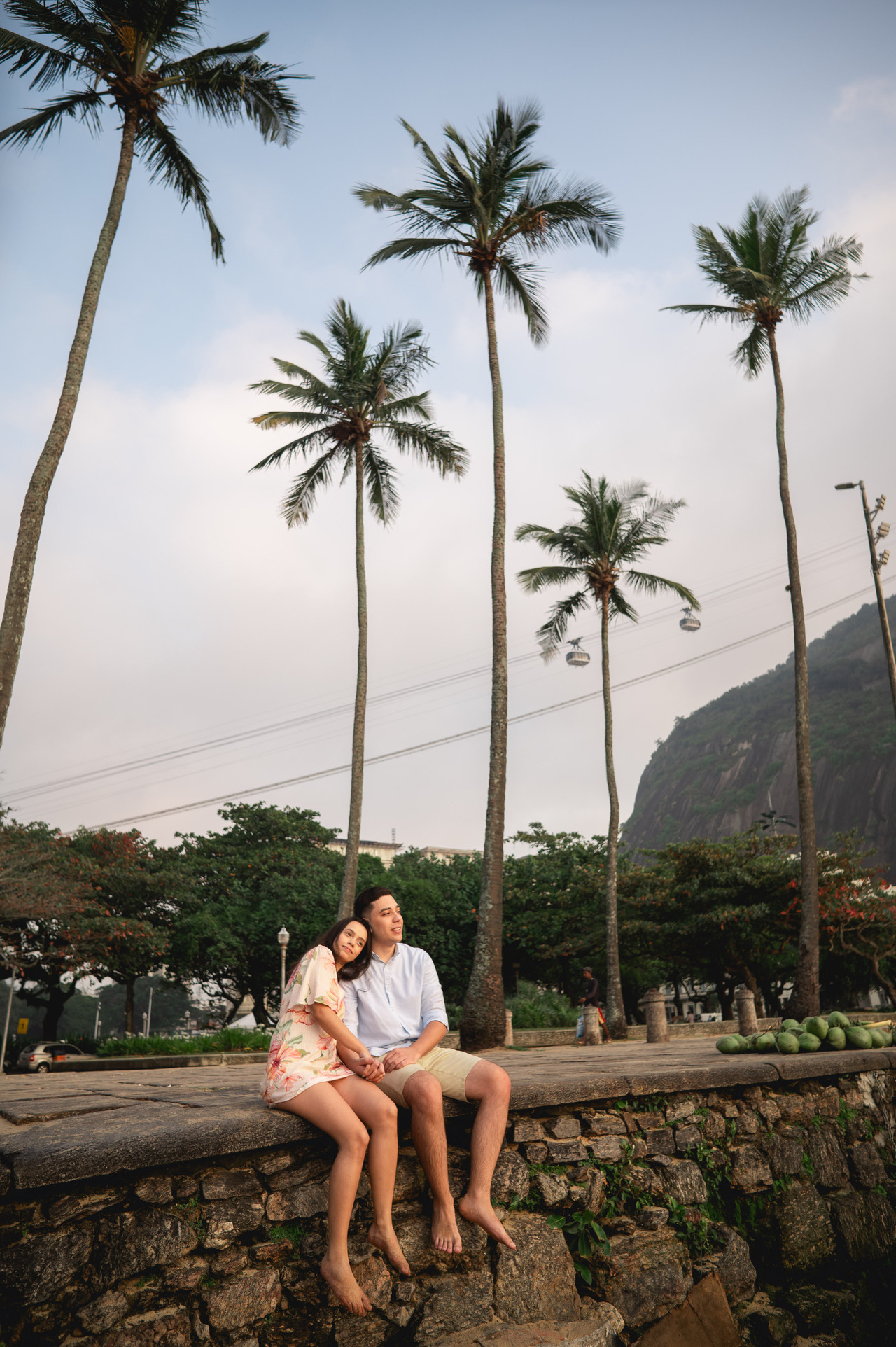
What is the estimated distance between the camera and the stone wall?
9.84 feet

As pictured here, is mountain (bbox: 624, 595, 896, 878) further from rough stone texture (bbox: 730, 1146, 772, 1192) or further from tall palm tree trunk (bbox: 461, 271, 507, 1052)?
rough stone texture (bbox: 730, 1146, 772, 1192)

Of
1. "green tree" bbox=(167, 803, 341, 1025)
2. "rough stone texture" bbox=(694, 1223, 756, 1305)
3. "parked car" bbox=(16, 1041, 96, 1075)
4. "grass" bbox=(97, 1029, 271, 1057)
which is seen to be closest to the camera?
"rough stone texture" bbox=(694, 1223, 756, 1305)

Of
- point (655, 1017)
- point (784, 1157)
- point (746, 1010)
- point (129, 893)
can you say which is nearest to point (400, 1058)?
point (784, 1157)

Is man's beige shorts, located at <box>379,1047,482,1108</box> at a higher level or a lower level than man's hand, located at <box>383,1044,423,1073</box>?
lower

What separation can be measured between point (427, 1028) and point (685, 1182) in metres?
1.95

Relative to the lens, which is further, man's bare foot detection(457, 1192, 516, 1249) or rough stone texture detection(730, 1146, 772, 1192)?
rough stone texture detection(730, 1146, 772, 1192)

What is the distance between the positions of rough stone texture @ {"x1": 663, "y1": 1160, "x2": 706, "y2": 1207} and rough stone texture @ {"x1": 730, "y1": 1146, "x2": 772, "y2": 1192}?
296mm

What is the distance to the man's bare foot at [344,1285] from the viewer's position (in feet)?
10.7

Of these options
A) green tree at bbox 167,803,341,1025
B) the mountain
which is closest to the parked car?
green tree at bbox 167,803,341,1025

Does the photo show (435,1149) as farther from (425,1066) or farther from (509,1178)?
(509,1178)

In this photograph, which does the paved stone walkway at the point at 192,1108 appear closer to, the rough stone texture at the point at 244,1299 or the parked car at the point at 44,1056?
the rough stone texture at the point at 244,1299

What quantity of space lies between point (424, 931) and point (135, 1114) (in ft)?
80.3

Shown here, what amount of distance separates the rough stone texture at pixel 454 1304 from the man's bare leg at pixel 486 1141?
20 cm

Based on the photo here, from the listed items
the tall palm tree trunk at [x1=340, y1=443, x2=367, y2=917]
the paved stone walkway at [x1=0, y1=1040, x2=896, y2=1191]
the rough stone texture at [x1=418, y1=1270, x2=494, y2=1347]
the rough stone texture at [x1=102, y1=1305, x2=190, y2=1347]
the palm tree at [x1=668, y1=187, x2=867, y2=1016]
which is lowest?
the rough stone texture at [x1=418, y1=1270, x2=494, y2=1347]
